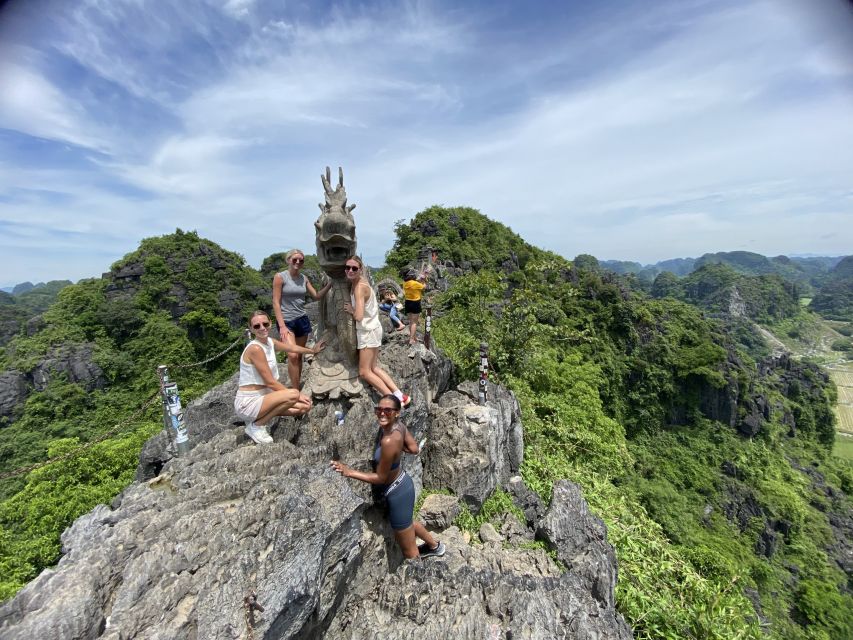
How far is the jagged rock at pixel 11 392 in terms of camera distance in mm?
24391

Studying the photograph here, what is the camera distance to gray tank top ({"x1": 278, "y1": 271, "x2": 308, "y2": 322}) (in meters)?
5.80

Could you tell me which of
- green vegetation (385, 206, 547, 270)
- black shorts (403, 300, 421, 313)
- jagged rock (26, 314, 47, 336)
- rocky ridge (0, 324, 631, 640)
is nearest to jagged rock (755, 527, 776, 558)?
green vegetation (385, 206, 547, 270)

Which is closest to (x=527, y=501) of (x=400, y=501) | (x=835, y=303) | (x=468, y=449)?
(x=468, y=449)

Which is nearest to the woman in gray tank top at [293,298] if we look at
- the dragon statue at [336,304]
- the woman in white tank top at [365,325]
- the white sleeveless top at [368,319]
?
the dragon statue at [336,304]

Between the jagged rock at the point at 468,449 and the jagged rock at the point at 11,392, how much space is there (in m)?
31.2

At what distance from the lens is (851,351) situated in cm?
9881

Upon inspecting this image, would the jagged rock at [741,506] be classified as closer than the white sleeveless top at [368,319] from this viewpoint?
No

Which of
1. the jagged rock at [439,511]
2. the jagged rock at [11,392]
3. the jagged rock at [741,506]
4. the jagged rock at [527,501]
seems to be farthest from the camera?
the jagged rock at [741,506]

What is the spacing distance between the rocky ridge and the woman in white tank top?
0.41 m

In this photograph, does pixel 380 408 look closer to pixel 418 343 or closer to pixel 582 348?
pixel 418 343

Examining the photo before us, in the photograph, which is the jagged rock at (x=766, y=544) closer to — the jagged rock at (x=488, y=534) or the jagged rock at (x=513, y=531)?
the jagged rock at (x=513, y=531)

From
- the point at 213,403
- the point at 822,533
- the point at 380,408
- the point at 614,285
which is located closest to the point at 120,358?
the point at 213,403

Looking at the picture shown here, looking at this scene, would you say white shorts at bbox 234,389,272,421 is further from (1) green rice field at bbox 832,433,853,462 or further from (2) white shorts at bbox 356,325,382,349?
(1) green rice field at bbox 832,433,853,462

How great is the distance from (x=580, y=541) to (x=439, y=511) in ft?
7.39
